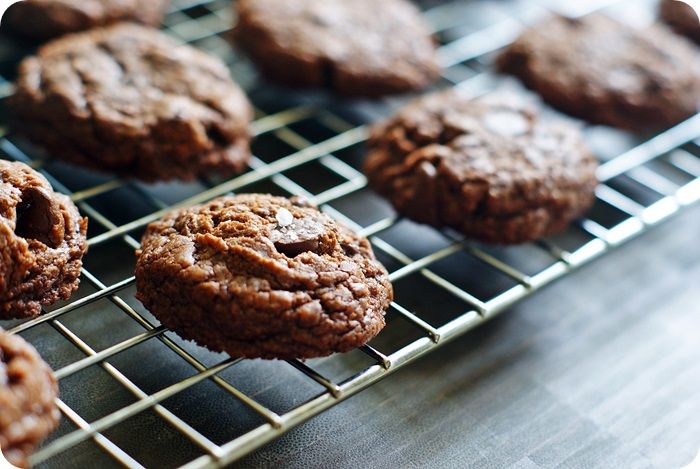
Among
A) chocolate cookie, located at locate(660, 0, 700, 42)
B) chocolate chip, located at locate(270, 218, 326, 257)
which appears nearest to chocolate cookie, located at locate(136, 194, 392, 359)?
chocolate chip, located at locate(270, 218, 326, 257)

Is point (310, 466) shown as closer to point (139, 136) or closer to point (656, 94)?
point (139, 136)

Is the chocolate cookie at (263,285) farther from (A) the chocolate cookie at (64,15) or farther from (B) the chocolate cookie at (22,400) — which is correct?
(A) the chocolate cookie at (64,15)

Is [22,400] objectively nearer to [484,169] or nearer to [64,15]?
A: [484,169]

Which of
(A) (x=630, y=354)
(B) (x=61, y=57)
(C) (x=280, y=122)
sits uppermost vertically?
(B) (x=61, y=57)

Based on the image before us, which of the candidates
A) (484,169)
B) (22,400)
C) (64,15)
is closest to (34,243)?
(22,400)

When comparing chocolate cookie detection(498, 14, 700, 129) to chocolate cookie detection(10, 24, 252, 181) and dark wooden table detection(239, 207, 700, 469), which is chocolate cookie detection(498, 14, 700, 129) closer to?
dark wooden table detection(239, 207, 700, 469)

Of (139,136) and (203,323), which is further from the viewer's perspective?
(139,136)

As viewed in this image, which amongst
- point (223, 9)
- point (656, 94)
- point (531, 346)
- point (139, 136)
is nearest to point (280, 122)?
point (139, 136)
